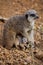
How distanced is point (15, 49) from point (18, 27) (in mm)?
643

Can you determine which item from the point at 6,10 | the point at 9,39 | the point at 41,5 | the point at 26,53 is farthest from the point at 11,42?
the point at 41,5

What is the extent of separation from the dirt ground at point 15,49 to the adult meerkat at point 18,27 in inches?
12.4

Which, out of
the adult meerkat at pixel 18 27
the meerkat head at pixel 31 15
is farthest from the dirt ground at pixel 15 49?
the meerkat head at pixel 31 15

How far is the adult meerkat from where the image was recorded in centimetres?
770

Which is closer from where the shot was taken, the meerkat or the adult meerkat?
the adult meerkat

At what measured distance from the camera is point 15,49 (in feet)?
24.8

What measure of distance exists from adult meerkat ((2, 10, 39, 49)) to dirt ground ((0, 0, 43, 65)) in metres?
0.31

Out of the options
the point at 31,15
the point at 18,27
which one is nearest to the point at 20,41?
the point at 18,27

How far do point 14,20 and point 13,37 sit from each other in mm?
480

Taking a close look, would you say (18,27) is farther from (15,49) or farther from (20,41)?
(15,49)

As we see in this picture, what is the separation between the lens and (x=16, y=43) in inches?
309

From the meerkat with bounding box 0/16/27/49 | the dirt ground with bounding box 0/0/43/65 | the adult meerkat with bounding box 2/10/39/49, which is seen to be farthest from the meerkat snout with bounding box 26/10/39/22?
the dirt ground with bounding box 0/0/43/65

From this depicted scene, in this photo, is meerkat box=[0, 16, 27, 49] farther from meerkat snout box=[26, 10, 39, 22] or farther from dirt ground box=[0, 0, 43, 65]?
meerkat snout box=[26, 10, 39, 22]

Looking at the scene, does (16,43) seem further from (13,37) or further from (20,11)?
(20,11)
